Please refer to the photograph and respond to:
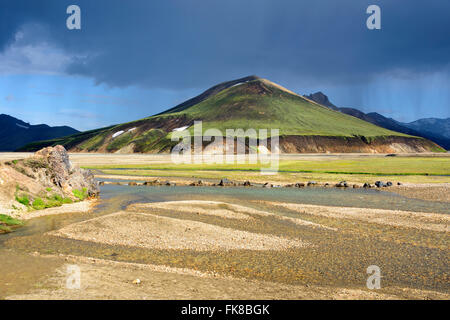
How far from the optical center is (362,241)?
19.2 metres

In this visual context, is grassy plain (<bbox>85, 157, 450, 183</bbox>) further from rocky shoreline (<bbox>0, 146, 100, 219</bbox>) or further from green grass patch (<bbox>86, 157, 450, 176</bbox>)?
rocky shoreline (<bbox>0, 146, 100, 219</bbox>)

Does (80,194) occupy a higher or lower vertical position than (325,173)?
lower

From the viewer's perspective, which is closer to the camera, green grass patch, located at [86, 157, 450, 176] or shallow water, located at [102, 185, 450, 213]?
shallow water, located at [102, 185, 450, 213]

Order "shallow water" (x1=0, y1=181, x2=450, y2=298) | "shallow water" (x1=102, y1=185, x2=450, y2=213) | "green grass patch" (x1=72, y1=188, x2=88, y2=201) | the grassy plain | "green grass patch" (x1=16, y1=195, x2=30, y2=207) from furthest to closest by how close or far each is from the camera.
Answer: the grassy plain, "green grass patch" (x1=72, y1=188, x2=88, y2=201), "shallow water" (x1=102, y1=185, x2=450, y2=213), "green grass patch" (x1=16, y1=195, x2=30, y2=207), "shallow water" (x1=0, y1=181, x2=450, y2=298)

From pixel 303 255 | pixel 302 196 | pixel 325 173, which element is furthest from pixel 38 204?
pixel 325 173

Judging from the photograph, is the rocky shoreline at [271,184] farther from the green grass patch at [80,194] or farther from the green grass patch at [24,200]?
the green grass patch at [24,200]

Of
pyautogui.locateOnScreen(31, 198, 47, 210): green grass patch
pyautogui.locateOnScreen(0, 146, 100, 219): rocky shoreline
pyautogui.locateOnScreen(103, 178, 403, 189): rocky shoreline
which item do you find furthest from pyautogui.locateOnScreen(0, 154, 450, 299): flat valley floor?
pyautogui.locateOnScreen(103, 178, 403, 189): rocky shoreline

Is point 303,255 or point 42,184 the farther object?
point 42,184

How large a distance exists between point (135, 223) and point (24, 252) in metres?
7.42

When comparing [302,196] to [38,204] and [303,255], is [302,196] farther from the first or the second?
[38,204]

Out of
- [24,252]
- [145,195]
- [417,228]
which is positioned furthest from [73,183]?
[417,228]

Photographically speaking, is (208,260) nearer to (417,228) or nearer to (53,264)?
(53,264)

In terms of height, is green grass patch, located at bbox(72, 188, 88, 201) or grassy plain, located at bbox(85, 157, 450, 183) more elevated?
grassy plain, located at bbox(85, 157, 450, 183)

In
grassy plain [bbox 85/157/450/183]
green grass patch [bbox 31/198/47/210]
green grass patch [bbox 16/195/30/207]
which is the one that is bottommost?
green grass patch [bbox 31/198/47/210]
